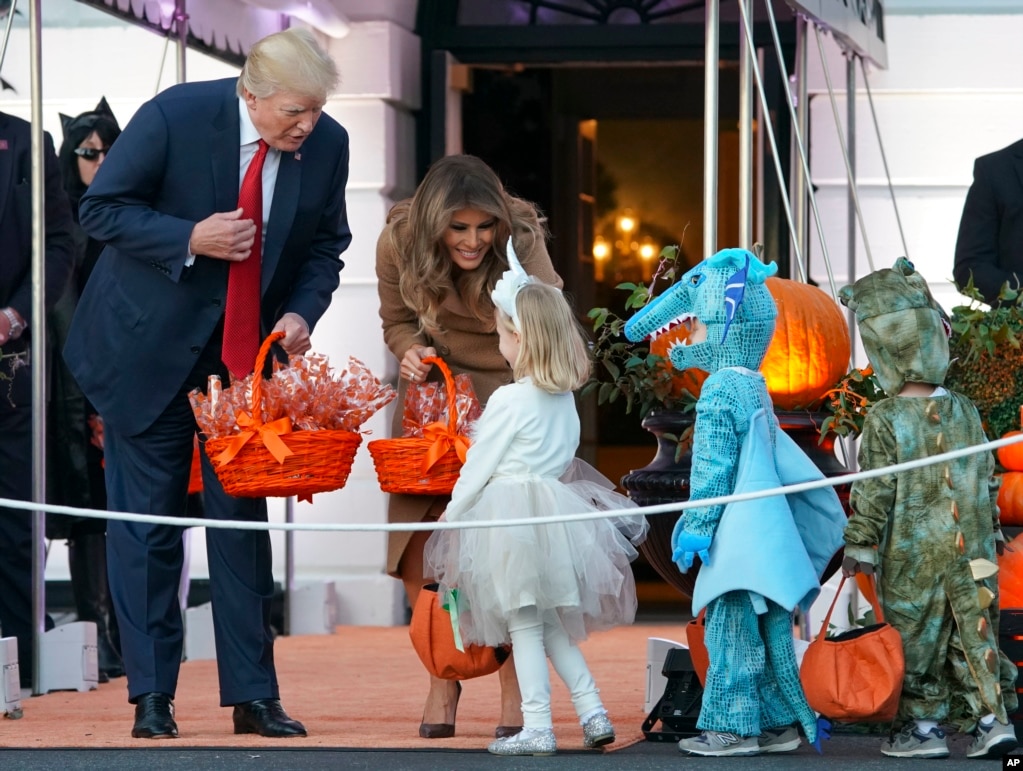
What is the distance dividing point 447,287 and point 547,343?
0.58m

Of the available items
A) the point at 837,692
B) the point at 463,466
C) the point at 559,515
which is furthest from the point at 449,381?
the point at 837,692

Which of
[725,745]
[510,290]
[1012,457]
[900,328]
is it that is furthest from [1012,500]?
[510,290]

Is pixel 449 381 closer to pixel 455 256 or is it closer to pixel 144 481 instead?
pixel 455 256

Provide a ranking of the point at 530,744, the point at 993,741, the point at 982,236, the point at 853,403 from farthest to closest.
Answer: the point at 982,236 < the point at 853,403 < the point at 530,744 < the point at 993,741

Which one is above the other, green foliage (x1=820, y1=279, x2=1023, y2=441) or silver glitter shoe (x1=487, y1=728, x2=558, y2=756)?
green foliage (x1=820, y1=279, x2=1023, y2=441)

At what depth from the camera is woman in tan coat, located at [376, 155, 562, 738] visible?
483cm

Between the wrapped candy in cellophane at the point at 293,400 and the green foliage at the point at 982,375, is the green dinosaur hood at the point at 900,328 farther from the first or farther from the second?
the wrapped candy in cellophane at the point at 293,400

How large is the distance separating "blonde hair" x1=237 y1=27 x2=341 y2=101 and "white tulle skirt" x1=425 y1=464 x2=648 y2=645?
104 cm

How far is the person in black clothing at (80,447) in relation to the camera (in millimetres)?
6449

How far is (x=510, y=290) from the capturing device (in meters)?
4.51

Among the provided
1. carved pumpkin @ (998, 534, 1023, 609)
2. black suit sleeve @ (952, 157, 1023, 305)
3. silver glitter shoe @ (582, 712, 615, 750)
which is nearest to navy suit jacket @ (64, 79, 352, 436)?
silver glitter shoe @ (582, 712, 615, 750)

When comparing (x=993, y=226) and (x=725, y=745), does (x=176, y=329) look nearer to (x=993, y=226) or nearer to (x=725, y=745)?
(x=725, y=745)

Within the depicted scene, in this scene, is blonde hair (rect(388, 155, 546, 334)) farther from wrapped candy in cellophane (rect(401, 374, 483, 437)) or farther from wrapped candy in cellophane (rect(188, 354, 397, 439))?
wrapped candy in cellophane (rect(188, 354, 397, 439))

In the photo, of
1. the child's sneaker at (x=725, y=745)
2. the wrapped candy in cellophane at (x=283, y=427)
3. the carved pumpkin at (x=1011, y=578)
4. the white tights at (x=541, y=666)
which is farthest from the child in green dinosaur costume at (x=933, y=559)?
the wrapped candy in cellophane at (x=283, y=427)
